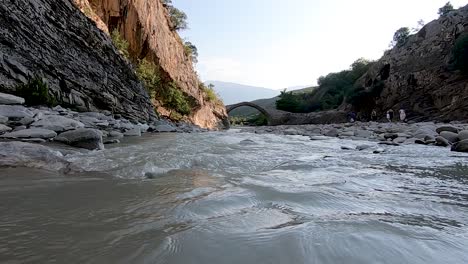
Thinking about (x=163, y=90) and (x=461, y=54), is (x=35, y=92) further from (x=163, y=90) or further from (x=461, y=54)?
(x=461, y=54)

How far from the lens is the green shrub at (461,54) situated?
56.6ft

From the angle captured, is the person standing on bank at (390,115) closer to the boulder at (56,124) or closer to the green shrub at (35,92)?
the green shrub at (35,92)

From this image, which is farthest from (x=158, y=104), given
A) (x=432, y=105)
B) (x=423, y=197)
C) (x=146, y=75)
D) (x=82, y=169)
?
(x=423, y=197)

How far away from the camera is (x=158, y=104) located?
68.1 feet

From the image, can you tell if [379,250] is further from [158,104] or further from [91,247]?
[158,104]

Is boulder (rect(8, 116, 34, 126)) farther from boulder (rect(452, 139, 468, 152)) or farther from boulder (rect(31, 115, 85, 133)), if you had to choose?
boulder (rect(452, 139, 468, 152))

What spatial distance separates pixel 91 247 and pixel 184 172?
69.8 inches

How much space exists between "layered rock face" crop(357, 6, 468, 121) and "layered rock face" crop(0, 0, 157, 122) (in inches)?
622

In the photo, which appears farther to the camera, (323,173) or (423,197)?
(323,173)

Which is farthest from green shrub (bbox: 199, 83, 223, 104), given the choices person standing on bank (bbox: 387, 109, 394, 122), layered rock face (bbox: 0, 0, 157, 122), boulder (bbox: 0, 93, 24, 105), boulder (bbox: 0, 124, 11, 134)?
boulder (bbox: 0, 124, 11, 134)

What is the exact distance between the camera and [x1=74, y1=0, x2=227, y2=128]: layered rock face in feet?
59.8

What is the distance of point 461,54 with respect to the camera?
17.4 meters

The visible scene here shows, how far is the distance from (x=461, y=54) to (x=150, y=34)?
18.6m

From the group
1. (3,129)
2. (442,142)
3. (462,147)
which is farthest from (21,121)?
(442,142)
